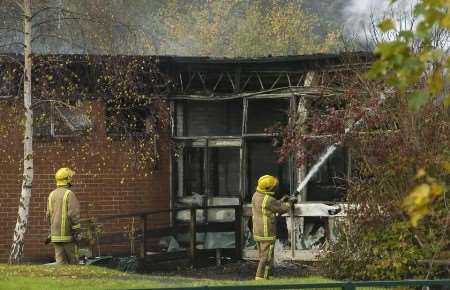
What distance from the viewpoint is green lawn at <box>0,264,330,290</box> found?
10594 mm

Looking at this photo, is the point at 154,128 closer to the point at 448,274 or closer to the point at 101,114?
the point at 101,114

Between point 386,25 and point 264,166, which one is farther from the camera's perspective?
point 264,166

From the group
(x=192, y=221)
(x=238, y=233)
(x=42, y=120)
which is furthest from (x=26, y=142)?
(x=238, y=233)

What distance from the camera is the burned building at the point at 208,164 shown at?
15805 mm

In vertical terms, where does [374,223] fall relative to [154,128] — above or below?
below

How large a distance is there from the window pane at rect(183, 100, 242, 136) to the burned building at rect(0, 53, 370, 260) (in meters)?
0.02

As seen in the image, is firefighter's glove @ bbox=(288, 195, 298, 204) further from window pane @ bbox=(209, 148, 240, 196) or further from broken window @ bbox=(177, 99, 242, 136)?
broken window @ bbox=(177, 99, 242, 136)

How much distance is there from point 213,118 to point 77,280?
7195 millimetres

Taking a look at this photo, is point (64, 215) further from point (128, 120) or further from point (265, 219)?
point (128, 120)

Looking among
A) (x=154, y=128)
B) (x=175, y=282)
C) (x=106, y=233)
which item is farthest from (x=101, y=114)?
(x=175, y=282)

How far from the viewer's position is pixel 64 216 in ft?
42.7

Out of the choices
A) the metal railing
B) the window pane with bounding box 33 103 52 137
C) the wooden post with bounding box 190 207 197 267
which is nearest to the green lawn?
the window pane with bounding box 33 103 52 137

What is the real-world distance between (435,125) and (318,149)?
266cm

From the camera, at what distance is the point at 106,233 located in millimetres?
16547
